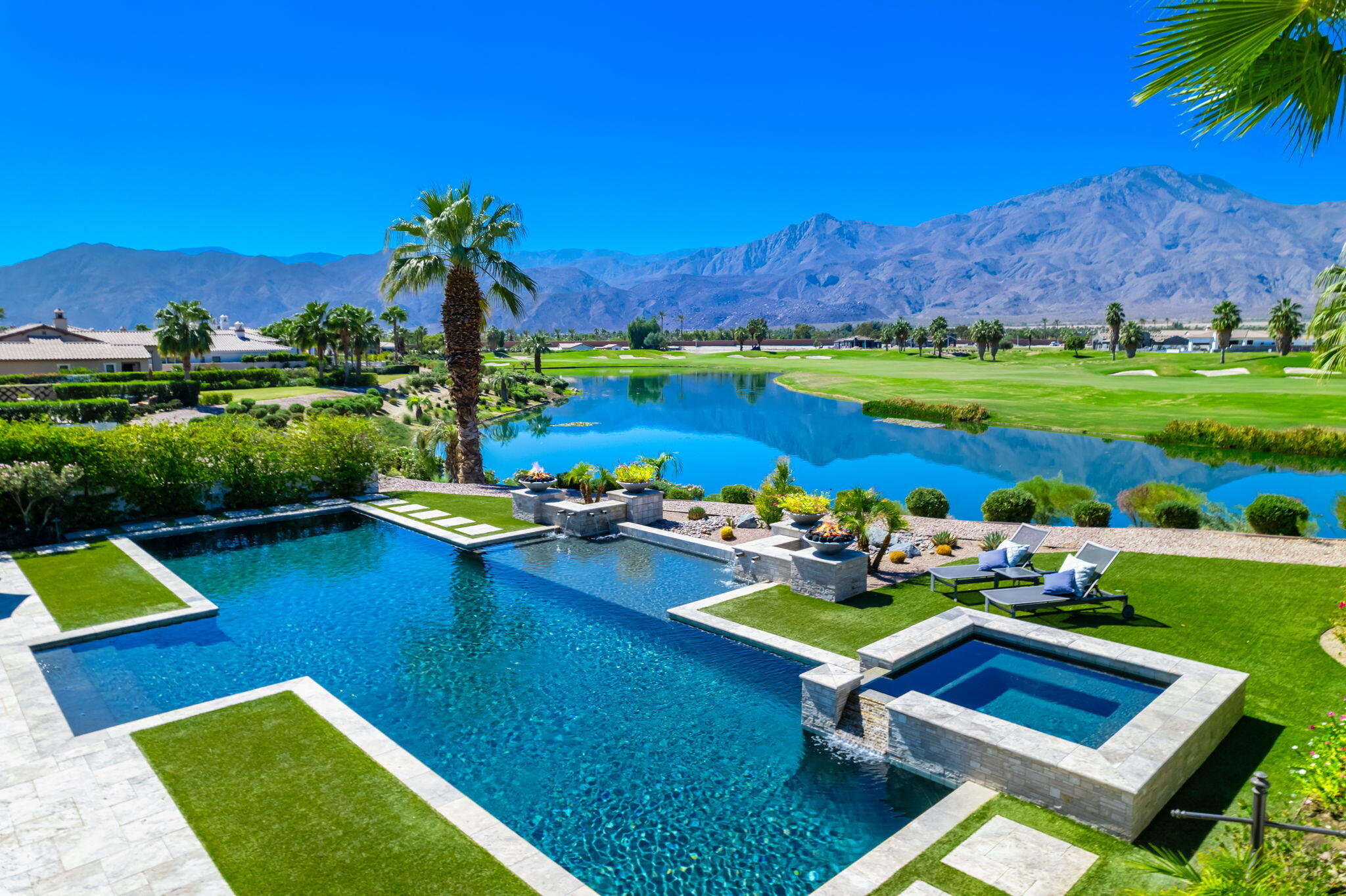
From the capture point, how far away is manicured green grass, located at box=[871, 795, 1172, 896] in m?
5.39

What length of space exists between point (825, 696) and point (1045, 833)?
2.49 m

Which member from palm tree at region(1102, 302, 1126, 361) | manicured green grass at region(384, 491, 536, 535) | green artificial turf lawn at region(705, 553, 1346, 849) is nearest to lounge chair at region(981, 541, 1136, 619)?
green artificial turf lawn at region(705, 553, 1346, 849)

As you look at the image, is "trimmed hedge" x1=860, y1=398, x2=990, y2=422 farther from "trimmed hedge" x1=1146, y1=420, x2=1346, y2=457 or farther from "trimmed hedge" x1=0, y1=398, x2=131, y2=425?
"trimmed hedge" x1=0, y1=398, x2=131, y2=425

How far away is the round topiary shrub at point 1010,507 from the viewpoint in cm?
1891

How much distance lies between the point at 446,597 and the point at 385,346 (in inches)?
5003

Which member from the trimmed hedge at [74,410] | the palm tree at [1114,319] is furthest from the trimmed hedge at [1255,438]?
the palm tree at [1114,319]

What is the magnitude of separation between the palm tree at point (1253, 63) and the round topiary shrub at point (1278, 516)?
1406 centimetres

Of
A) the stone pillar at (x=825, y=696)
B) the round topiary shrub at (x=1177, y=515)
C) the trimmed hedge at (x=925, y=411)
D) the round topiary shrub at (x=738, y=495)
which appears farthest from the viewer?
the trimmed hedge at (x=925, y=411)

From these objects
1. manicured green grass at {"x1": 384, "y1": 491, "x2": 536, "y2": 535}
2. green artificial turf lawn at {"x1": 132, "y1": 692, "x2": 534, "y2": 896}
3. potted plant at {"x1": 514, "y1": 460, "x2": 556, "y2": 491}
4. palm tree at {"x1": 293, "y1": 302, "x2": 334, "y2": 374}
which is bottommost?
green artificial turf lawn at {"x1": 132, "y1": 692, "x2": 534, "y2": 896}

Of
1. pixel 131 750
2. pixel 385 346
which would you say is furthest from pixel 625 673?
pixel 385 346

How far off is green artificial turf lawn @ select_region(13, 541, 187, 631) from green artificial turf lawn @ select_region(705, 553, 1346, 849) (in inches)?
364

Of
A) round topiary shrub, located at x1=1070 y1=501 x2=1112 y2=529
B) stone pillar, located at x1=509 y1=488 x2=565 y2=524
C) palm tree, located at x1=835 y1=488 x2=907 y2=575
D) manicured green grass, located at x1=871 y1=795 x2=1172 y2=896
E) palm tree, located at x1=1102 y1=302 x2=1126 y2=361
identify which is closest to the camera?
manicured green grass, located at x1=871 y1=795 x2=1172 y2=896

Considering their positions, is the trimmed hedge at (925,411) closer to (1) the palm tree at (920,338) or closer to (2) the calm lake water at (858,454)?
(2) the calm lake water at (858,454)

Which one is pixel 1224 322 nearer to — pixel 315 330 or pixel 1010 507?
pixel 1010 507
